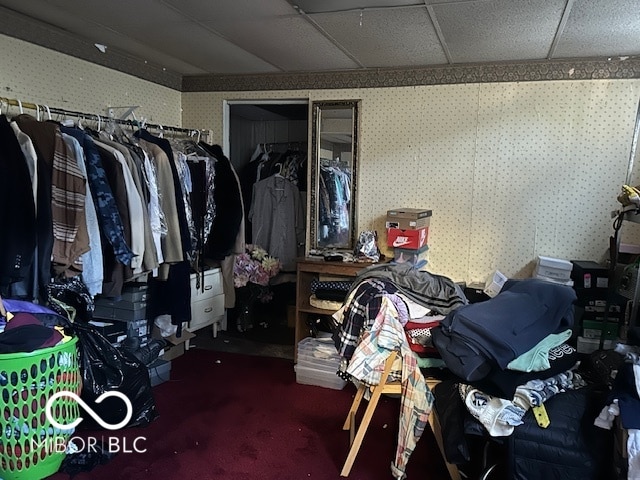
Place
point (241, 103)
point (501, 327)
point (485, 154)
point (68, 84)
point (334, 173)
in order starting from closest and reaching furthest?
1. point (501, 327)
2. point (68, 84)
3. point (485, 154)
4. point (334, 173)
5. point (241, 103)

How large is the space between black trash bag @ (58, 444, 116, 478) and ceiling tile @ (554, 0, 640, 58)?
9.77 ft

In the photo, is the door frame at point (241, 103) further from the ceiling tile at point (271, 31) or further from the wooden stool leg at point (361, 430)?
the wooden stool leg at point (361, 430)

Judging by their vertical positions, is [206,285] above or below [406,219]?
below

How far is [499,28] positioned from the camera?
2.57 meters

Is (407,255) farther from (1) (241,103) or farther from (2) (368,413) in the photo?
(1) (241,103)

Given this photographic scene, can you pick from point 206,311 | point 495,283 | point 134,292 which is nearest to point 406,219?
point 495,283

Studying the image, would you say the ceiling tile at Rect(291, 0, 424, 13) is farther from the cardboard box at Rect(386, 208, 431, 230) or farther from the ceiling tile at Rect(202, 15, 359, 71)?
the cardboard box at Rect(386, 208, 431, 230)

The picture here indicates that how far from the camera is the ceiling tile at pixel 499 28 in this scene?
2.26 m

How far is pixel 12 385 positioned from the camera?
6.51 feet

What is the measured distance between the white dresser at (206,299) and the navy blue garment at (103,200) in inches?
40.5

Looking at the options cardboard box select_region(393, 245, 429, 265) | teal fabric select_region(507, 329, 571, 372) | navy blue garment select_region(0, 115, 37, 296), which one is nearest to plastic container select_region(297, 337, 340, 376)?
cardboard box select_region(393, 245, 429, 265)

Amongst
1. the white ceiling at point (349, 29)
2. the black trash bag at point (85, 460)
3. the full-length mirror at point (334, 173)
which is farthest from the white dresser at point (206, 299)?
the white ceiling at point (349, 29)

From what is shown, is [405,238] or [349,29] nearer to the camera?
[349,29]

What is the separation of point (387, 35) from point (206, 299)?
2264mm
